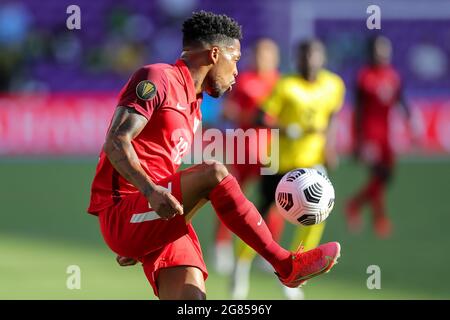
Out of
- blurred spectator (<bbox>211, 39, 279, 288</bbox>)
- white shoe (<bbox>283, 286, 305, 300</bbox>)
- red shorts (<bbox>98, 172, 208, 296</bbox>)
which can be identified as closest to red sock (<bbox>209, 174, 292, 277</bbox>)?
red shorts (<bbox>98, 172, 208, 296</bbox>)

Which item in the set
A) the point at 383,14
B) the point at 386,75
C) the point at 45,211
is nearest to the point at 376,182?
the point at 386,75

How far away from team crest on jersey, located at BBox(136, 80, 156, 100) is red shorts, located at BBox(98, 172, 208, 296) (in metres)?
0.46

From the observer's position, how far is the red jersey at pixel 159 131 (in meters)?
5.24

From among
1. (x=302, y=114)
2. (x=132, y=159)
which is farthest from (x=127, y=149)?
(x=302, y=114)

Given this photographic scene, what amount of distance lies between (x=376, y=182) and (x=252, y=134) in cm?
307

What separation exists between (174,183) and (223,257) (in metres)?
4.86

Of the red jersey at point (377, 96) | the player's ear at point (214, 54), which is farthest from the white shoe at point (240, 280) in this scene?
the red jersey at point (377, 96)

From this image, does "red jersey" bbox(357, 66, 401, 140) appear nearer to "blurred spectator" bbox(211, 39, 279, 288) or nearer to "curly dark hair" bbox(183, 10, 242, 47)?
"blurred spectator" bbox(211, 39, 279, 288)

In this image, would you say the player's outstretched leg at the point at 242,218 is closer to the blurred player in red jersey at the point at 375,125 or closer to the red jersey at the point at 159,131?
the red jersey at the point at 159,131

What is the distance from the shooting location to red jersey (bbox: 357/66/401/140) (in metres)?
12.6

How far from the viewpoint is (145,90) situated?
5133 millimetres

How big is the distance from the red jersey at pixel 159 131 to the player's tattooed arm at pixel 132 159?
0.13m

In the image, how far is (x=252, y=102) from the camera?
10609 millimetres

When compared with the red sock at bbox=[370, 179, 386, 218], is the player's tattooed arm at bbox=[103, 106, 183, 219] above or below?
above
